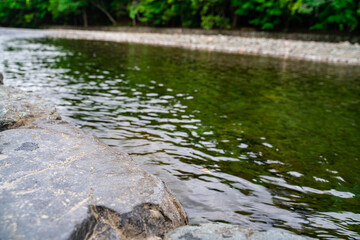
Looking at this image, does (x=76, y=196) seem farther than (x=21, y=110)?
No

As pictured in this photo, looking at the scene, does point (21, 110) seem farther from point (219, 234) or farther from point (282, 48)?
point (282, 48)

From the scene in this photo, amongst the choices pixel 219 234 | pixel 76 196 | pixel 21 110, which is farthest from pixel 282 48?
pixel 76 196

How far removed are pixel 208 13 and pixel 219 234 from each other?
34.5m

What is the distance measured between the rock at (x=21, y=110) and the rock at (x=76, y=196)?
91 centimetres

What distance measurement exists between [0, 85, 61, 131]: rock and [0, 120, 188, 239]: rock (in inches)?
35.7

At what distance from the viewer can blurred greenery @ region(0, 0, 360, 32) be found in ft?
74.8

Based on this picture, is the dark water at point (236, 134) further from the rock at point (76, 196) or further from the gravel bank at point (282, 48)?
the gravel bank at point (282, 48)

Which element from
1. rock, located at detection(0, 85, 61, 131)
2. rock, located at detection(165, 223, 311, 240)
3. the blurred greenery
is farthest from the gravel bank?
rock, located at detection(165, 223, 311, 240)

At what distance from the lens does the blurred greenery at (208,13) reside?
2279cm

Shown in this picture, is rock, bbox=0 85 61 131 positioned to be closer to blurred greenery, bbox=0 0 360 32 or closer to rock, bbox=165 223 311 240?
rock, bbox=165 223 311 240

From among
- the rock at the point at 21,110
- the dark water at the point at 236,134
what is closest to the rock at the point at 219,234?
the dark water at the point at 236,134

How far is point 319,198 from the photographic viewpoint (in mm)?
3344

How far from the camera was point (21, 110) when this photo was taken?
159 inches

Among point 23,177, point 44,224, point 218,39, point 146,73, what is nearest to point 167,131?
point 23,177
